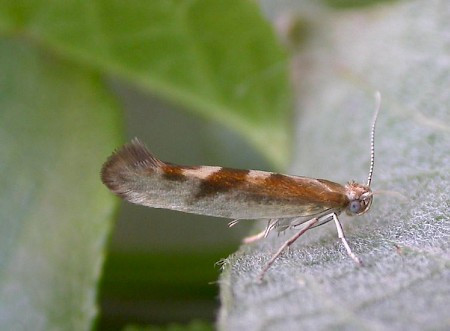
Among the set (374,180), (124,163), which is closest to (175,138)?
(374,180)

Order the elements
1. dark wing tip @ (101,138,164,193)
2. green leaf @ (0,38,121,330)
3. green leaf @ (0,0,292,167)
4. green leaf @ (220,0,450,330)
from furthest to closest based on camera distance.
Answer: green leaf @ (0,0,292,167) → green leaf @ (0,38,121,330) → dark wing tip @ (101,138,164,193) → green leaf @ (220,0,450,330)

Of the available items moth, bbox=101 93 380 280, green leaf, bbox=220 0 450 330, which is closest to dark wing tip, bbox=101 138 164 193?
moth, bbox=101 93 380 280

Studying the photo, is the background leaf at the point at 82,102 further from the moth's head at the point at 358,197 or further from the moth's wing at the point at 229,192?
the moth's head at the point at 358,197

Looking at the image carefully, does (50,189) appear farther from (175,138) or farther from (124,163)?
(175,138)

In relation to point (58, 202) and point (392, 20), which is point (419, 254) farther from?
point (392, 20)

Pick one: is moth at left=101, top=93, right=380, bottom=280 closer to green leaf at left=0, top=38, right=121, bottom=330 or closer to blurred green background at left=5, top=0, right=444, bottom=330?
blurred green background at left=5, top=0, right=444, bottom=330

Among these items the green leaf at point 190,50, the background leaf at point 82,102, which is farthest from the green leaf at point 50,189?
the green leaf at point 190,50

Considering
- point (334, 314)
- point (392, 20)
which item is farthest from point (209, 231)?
point (334, 314)
